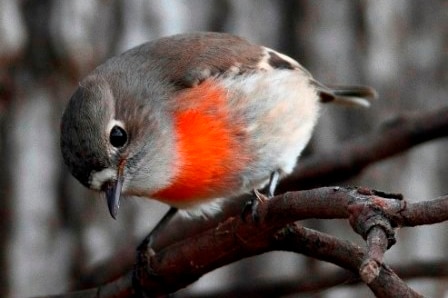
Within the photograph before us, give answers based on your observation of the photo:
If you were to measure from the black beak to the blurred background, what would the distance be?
2.00 ft

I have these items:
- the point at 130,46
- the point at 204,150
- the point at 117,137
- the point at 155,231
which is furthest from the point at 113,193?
the point at 130,46

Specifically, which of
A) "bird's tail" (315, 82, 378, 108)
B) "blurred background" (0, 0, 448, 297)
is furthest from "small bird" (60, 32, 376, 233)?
"blurred background" (0, 0, 448, 297)

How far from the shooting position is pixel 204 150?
7.19 ft

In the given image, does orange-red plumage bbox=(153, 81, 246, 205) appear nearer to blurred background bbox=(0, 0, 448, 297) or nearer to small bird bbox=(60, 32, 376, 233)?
small bird bbox=(60, 32, 376, 233)

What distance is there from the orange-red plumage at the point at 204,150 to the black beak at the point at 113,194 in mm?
152

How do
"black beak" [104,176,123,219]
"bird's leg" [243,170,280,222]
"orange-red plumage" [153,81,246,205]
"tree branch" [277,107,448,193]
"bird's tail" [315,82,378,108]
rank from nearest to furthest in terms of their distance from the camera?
"bird's leg" [243,170,280,222] → "black beak" [104,176,123,219] → "orange-red plumage" [153,81,246,205] → "tree branch" [277,107,448,193] → "bird's tail" [315,82,378,108]

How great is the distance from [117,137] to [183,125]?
18 cm

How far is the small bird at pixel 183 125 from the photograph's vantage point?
81.7 inches

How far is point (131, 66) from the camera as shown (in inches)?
92.8

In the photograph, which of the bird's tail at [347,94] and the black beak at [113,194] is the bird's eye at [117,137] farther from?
the bird's tail at [347,94]

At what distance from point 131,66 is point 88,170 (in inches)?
16.7

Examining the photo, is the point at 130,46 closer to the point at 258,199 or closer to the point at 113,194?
the point at 113,194

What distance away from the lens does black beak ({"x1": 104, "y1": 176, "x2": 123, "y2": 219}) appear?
2.05 m

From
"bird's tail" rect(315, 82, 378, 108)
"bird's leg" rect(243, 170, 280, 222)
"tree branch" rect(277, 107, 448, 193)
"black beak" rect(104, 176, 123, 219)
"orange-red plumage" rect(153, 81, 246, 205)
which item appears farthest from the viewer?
"bird's tail" rect(315, 82, 378, 108)
